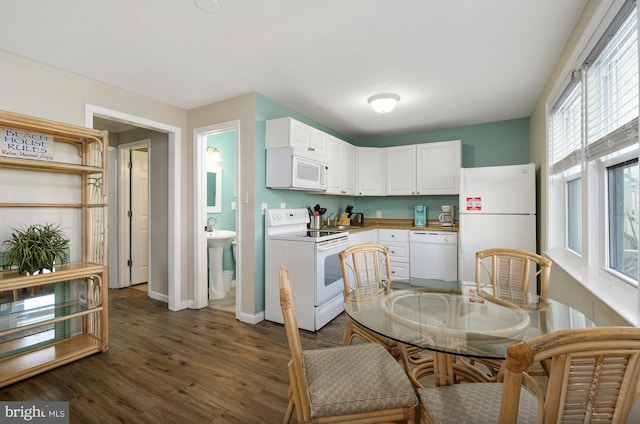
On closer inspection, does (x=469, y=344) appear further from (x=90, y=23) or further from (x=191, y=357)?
(x=90, y=23)

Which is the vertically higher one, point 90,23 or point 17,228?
point 90,23

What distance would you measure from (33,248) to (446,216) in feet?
14.4

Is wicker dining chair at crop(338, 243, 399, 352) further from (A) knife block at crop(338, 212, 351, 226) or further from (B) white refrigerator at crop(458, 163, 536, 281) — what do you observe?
(A) knife block at crop(338, 212, 351, 226)

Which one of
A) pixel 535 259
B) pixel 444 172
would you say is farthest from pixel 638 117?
pixel 444 172

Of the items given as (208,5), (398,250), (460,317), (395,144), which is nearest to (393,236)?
(398,250)

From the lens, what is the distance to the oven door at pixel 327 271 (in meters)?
2.91

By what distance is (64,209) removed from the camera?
8.42 feet

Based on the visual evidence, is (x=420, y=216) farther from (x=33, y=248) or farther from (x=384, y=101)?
(x=33, y=248)

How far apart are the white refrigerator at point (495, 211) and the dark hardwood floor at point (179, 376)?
185 centimetres

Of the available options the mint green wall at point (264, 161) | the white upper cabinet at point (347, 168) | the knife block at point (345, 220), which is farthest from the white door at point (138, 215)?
the knife block at point (345, 220)

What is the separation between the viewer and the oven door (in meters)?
2.91

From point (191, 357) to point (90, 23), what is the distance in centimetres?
248

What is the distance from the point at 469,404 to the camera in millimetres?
1118

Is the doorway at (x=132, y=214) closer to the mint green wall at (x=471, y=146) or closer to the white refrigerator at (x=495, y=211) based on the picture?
the mint green wall at (x=471, y=146)
